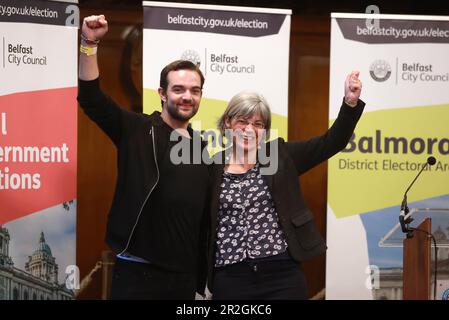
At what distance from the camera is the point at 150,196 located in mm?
2975

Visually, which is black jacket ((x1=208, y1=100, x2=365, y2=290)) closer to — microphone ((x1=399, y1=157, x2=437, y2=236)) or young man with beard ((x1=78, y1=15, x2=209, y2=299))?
young man with beard ((x1=78, y1=15, x2=209, y2=299))

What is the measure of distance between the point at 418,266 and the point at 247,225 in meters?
1.39

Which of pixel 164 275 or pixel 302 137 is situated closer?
pixel 164 275

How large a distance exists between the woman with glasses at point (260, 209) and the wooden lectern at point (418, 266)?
1034 millimetres

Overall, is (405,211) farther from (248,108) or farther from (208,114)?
(248,108)

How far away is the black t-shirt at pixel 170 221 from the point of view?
2.98 meters

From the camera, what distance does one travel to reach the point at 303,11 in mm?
5781

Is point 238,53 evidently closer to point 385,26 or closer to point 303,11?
point 385,26

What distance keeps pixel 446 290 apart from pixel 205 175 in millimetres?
2300

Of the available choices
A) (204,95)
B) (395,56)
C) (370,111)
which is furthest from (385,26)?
(204,95)

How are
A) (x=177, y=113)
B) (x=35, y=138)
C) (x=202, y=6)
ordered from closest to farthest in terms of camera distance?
(x=177, y=113)
(x=35, y=138)
(x=202, y=6)

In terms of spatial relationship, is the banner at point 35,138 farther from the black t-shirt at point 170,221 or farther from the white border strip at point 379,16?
the white border strip at point 379,16

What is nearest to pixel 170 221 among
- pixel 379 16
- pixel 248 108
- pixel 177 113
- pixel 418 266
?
pixel 177 113

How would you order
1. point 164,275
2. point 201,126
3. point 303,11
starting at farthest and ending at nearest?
point 303,11 → point 201,126 → point 164,275
